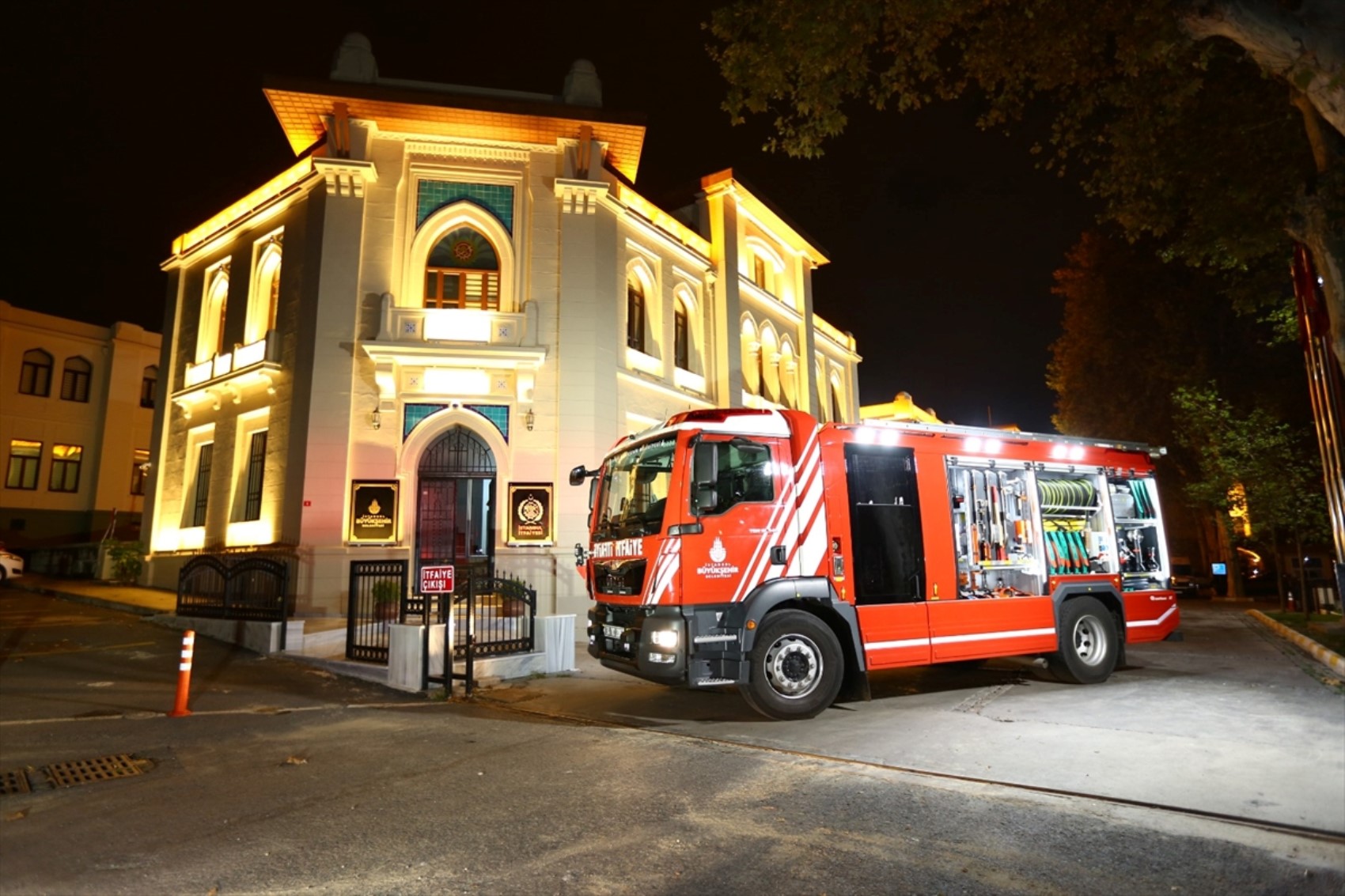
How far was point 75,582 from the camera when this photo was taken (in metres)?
21.3

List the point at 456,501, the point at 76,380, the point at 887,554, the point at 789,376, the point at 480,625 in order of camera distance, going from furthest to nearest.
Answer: the point at 76,380 → the point at 789,376 → the point at 456,501 → the point at 480,625 → the point at 887,554

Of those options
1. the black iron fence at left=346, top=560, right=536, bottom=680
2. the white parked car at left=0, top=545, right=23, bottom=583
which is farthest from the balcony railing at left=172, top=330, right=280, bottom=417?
the white parked car at left=0, top=545, right=23, bottom=583

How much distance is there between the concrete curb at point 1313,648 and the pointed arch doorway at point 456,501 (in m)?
14.0

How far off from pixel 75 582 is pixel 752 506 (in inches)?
894

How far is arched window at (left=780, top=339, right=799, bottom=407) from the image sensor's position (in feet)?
84.7

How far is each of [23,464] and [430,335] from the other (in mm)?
25959

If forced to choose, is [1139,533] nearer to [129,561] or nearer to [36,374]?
[129,561]

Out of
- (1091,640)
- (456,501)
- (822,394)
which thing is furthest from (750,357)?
(1091,640)

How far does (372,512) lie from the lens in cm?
1523

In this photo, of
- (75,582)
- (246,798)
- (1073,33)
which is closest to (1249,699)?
(1073,33)

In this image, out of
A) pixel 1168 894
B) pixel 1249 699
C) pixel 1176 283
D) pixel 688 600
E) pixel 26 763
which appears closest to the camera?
pixel 1168 894

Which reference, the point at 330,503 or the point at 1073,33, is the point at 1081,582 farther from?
the point at 330,503

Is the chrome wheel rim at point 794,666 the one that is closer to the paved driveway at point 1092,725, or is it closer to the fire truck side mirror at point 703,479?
the paved driveway at point 1092,725

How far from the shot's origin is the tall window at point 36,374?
99.8 feet
